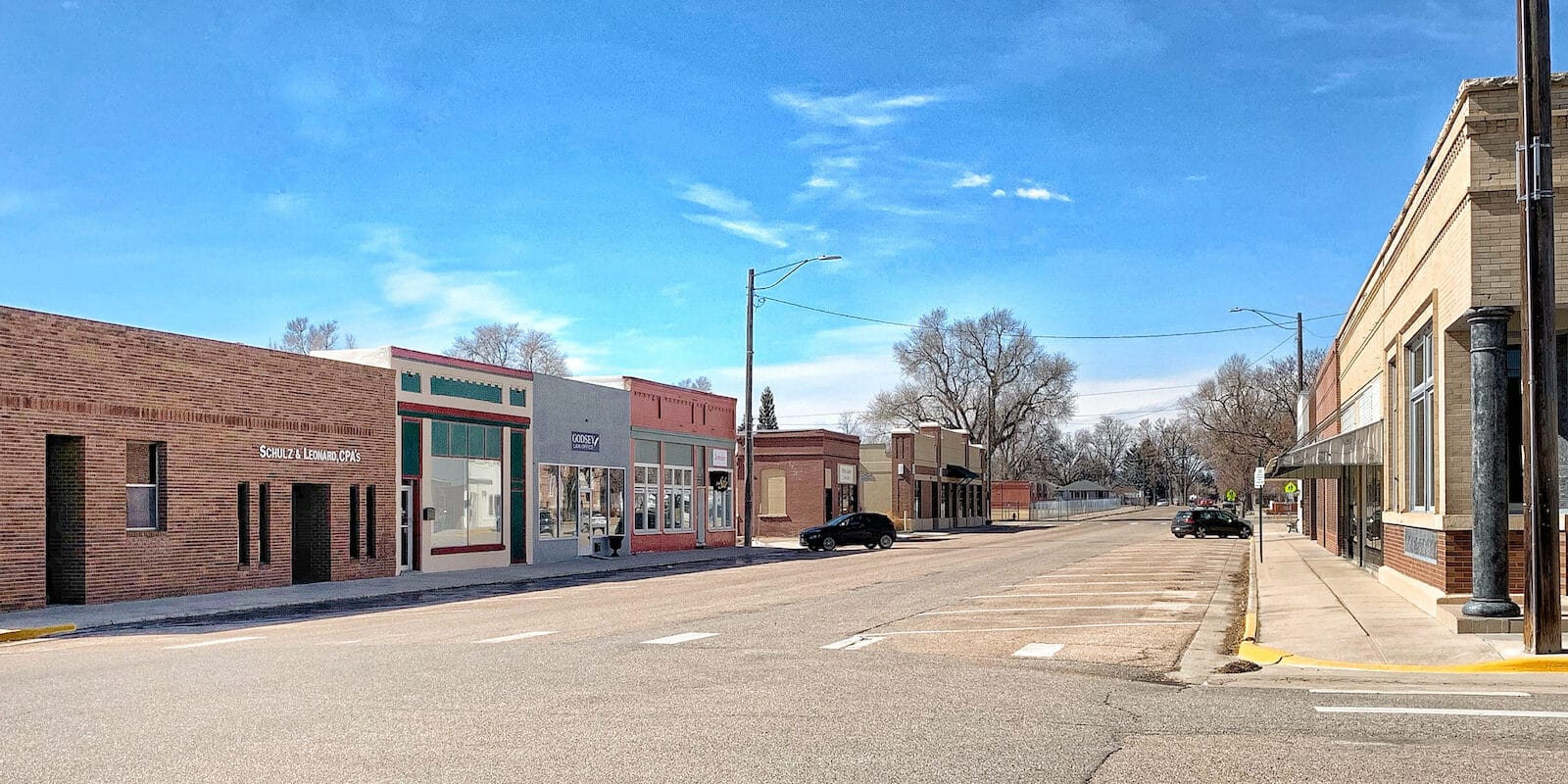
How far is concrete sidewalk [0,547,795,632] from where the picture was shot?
20.2 m

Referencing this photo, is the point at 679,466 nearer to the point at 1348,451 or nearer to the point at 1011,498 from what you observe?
the point at 1348,451

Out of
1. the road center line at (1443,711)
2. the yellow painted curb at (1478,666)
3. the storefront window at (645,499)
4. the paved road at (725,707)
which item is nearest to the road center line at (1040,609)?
the paved road at (725,707)

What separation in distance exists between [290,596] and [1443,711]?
2117 centimetres

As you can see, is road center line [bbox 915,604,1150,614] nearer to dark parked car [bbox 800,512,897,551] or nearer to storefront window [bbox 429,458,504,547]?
storefront window [bbox 429,458,504,547]

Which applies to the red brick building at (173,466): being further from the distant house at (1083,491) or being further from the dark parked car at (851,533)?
the distant house at (1083,491)

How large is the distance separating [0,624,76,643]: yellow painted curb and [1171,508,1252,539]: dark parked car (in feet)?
156

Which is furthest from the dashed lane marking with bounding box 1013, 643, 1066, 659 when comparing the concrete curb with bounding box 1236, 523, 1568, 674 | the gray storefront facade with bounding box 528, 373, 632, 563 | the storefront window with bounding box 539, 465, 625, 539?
the storefront window with bounding box 539, 465, 625, 539

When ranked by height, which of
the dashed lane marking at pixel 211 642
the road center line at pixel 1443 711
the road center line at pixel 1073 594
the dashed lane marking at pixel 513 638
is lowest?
the road center line at pixel 1073 594

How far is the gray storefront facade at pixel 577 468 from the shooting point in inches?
1480

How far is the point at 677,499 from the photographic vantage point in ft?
153

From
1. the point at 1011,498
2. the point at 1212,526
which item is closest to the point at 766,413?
the point at 1011,498

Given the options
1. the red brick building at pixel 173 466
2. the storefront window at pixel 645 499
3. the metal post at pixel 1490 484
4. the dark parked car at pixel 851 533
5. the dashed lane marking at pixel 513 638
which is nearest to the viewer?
the metal post at pixel 1490 484

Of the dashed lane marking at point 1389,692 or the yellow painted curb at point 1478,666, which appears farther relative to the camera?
the yellow painted curb at point 1478,666

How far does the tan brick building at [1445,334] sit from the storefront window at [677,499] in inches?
995
